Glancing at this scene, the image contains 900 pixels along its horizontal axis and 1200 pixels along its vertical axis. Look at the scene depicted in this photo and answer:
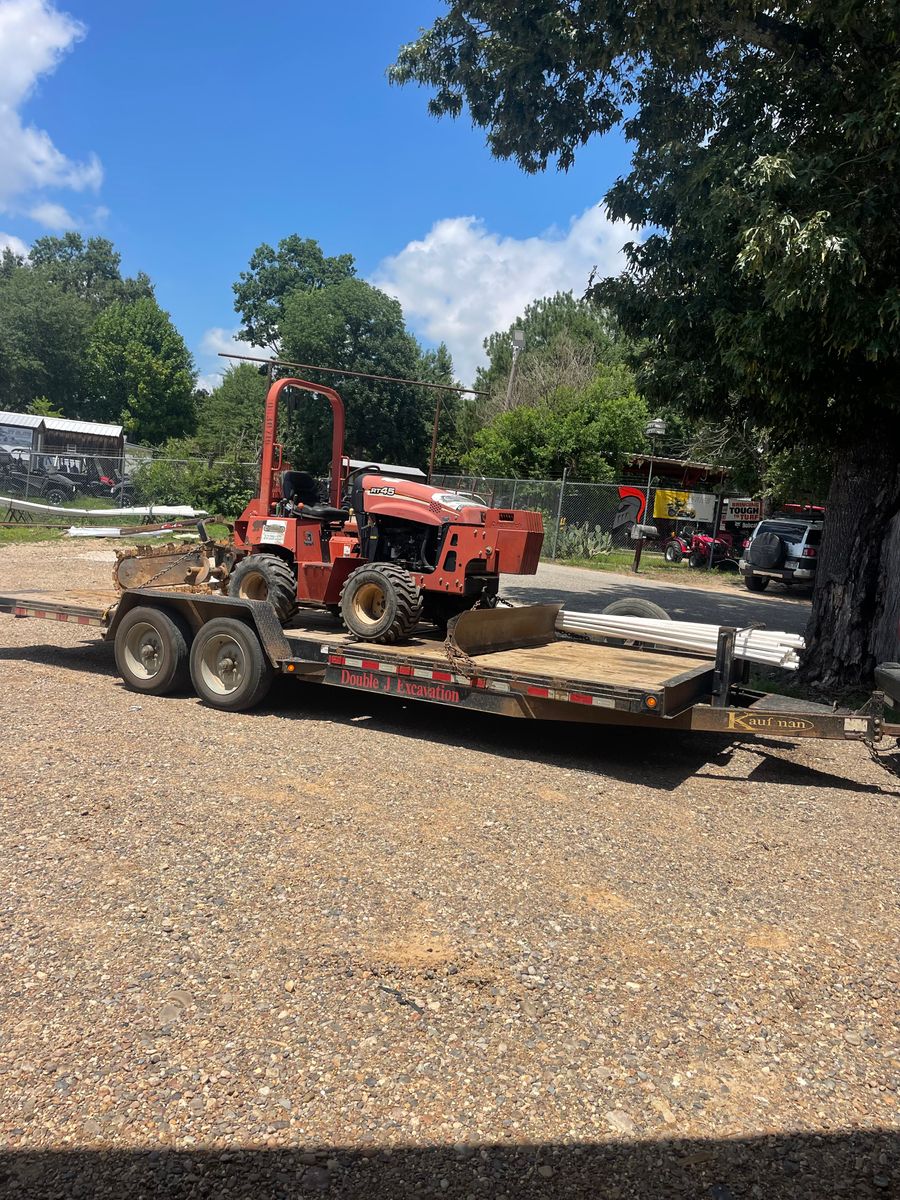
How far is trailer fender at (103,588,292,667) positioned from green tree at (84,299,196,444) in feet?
171

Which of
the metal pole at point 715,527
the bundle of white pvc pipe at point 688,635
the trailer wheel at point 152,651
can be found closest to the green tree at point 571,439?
the metal pole at point 715,527

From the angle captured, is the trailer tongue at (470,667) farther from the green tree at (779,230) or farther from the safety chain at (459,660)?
the green tree at (779,230)

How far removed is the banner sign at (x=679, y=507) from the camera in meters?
27.7

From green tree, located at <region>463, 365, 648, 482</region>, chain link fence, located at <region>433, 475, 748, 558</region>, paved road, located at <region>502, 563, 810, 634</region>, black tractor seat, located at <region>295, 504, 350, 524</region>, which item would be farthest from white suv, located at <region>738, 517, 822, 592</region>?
black tractor seat, located at <region>295, 504, 350, 524</region>

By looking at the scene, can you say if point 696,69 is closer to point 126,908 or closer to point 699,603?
point 699,603

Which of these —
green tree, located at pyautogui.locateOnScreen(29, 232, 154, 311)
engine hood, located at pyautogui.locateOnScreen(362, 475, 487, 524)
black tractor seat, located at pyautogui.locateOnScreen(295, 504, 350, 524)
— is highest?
green tree, located at pyautogui.locateOnScreen(29, 232, 154, 311)

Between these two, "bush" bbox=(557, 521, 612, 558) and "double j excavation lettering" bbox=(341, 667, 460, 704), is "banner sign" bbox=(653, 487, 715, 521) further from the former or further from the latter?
"double j excavation lettering" bbox=(341, 667, 460, 704)

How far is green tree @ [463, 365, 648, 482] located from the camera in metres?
30.5

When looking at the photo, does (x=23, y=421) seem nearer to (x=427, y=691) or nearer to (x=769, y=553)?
(x=769, y=553)

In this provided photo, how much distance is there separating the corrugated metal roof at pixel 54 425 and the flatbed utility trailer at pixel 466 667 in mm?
33168

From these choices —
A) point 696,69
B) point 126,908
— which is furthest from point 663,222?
point 126,908

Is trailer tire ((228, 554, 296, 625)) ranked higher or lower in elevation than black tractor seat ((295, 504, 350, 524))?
lower

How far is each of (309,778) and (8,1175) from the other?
131 inches

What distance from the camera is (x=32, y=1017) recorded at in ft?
10.3
